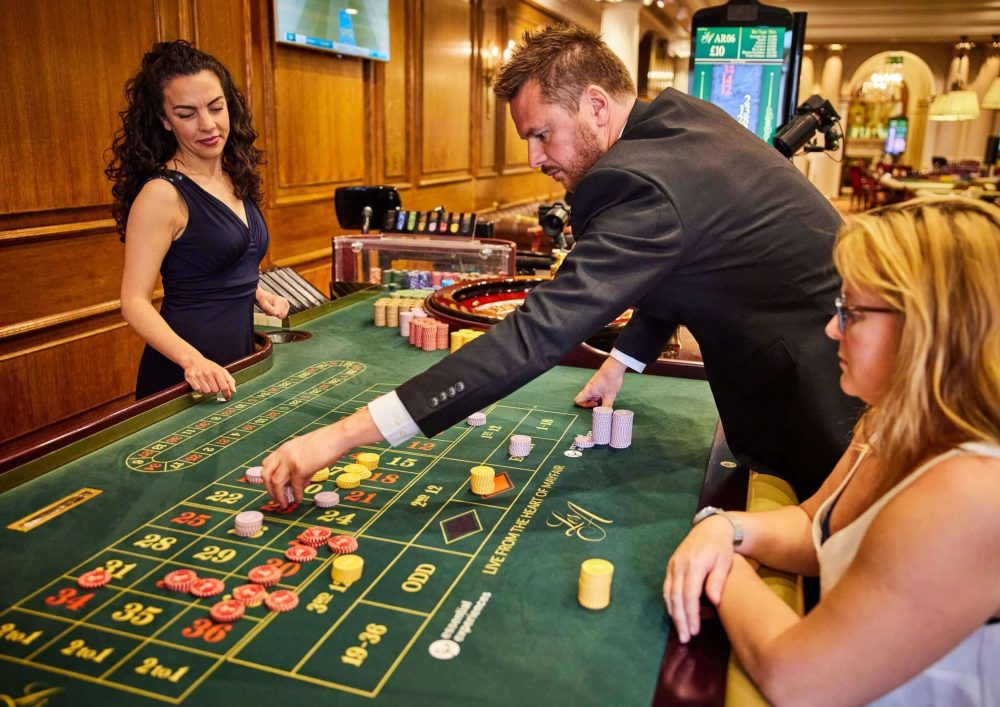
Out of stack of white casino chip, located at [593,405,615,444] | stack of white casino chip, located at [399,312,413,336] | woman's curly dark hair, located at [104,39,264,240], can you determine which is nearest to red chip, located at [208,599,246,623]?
stack of white casino chip, located at [593,405,615,444]

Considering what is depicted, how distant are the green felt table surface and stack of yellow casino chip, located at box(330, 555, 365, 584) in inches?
0.6

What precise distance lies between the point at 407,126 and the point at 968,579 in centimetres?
674

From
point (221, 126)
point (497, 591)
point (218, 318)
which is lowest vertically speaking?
point (497, 591)

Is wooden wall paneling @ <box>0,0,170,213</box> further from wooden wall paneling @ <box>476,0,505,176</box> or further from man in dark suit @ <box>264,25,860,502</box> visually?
wooden wall paneling @ <box>476,0,505,176</box>

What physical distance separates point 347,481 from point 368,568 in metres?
Answer: 0.33

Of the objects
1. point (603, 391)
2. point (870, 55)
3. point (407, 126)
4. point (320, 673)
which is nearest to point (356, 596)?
point (320, 673)

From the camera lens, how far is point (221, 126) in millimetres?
2277

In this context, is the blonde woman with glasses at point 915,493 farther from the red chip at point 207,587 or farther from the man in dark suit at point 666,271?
the red chip at point 207,587

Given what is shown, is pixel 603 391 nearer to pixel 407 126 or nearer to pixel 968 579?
pixel 968 579

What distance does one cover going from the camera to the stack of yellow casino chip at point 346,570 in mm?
1196

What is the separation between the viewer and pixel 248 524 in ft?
4.40

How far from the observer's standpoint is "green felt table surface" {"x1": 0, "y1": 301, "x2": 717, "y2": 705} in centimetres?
98

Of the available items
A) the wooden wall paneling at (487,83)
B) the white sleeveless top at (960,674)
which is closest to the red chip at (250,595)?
the white sleeveless top at (960,674)

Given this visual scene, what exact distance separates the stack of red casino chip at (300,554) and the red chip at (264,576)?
52 millimetres
